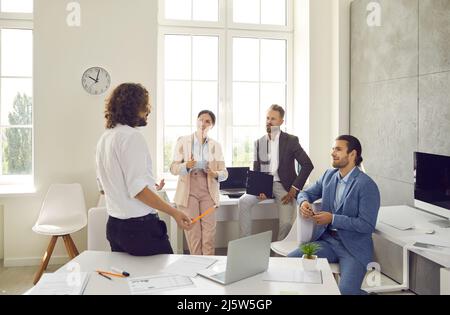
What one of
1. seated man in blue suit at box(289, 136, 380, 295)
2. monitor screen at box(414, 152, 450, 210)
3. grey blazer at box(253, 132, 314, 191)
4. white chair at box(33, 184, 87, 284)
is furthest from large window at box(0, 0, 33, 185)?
monitor screen at box(414, 152, 450, 210)

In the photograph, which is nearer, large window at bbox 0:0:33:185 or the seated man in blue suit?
the seated man in blue suit

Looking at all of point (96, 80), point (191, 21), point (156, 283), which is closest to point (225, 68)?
point (191, 21)

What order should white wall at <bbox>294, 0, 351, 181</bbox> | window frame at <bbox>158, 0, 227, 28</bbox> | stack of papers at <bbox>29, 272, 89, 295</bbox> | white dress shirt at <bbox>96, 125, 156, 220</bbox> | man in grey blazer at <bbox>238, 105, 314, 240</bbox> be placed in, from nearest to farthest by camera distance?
stack of papers at <bbox>29, 272, 89, 295</bbox>, white dress shirt at <bbox>96, 125, 156, 220</bbox>, man in grey blazer at <bbox>238, 105, 314, 240</bbox>, white wall at <bbox>294, 0, 351, 181</bbox>, window frame at <bbox>158, 0, 227, 28</bbox>

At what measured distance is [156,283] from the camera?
1899 mm

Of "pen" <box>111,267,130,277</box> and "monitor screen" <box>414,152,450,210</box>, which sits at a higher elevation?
"monitor screen" <box>414,152,450,210</box>

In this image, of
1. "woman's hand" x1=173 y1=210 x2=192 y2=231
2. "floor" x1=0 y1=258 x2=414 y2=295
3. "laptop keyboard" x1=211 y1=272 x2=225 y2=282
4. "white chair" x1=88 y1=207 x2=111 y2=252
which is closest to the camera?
"laptop keyboard" x1=211 y1=272 x2=225 y2=282

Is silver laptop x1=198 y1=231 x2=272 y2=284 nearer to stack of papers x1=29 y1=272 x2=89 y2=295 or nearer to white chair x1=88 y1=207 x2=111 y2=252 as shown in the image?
stack of papers x1=29 y1=272 x2=89 y2=295

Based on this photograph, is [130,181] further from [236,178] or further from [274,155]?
[236,178]

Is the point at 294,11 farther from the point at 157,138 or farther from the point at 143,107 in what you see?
the point at 143,107

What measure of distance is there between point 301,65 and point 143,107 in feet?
10.4

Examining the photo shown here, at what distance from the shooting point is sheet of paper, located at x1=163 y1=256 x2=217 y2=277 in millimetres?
2033

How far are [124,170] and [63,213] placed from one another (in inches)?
97.0

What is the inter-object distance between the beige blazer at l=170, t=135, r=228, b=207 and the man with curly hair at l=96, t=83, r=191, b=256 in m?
1.66

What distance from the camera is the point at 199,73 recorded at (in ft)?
16.9
